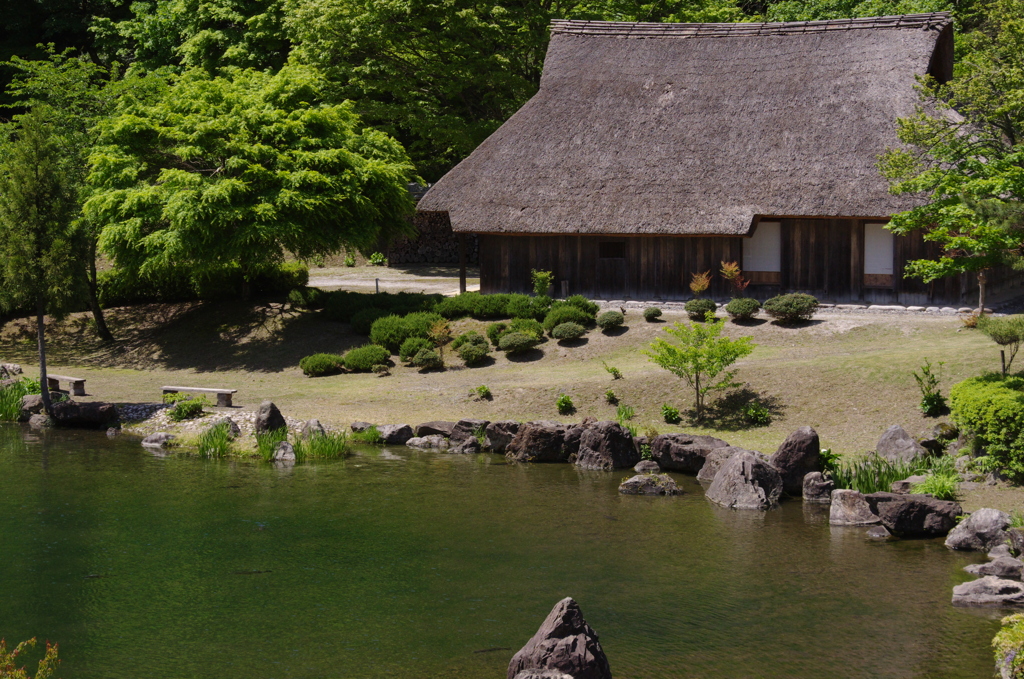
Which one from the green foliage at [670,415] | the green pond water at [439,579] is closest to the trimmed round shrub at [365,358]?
the green pond water at [439,579]

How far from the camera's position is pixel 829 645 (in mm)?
14352

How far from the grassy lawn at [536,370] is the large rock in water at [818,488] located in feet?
7.37

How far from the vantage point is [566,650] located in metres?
12.4

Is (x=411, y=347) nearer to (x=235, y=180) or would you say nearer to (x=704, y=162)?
(x=235, y=180)

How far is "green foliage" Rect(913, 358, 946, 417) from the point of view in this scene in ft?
77.3

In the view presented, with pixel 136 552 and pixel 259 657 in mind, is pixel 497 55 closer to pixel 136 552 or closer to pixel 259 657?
pixel 136 552

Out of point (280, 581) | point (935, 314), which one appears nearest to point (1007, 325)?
point (935, 314)

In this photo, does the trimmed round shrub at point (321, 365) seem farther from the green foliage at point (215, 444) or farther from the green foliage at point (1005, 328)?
the green foliage at point (1005, 328)

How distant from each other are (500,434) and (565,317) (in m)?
8.47

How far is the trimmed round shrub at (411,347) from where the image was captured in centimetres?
3228

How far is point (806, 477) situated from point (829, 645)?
24.1ft

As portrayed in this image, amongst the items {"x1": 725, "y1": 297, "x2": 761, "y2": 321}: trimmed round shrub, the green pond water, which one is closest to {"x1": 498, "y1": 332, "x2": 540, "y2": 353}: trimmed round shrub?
{"x1": 725, "y1": 297, "x2": 761, "y2": 321}: trimmed round shrub

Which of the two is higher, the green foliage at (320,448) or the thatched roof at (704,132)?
the thatched roof at (704,132)

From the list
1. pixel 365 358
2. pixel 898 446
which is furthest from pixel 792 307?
pixel 365 358
